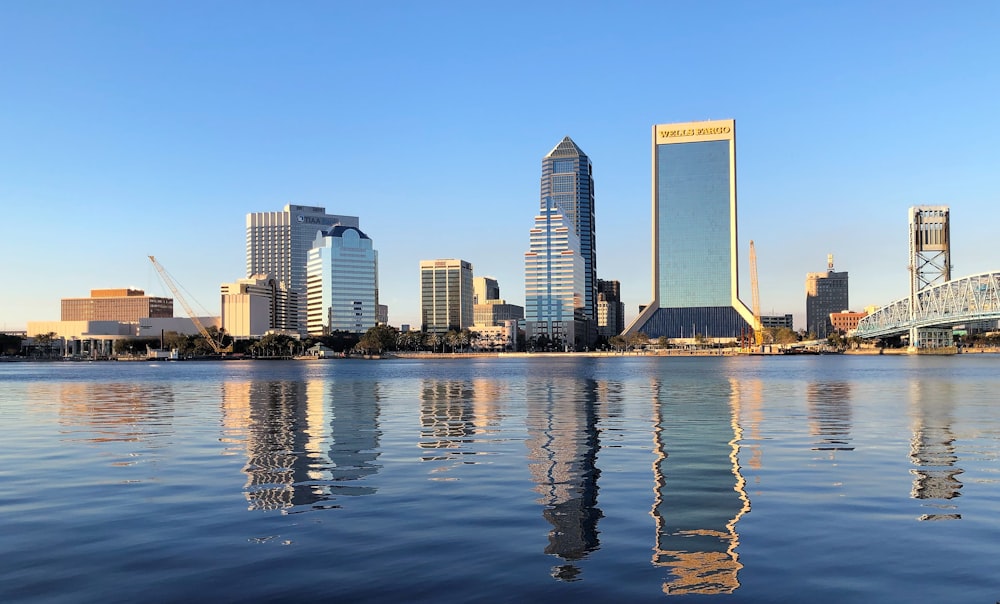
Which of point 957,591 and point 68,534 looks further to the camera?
point 68,534

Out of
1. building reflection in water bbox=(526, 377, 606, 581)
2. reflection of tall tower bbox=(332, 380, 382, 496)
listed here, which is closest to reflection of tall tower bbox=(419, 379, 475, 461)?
reflection of tall tower bbox=(332, 380, 382, 496)

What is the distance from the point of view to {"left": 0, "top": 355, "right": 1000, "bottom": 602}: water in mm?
14656

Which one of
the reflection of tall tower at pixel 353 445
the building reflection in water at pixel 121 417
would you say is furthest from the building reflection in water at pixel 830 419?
the building reflection in water at pixel 121 417

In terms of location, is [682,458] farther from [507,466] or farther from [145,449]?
[145,449]

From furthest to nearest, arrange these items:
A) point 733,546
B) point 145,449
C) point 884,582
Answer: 1. point 145,449
2. point 733,546
3. point 884,582

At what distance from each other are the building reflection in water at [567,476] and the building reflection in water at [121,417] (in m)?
16.2

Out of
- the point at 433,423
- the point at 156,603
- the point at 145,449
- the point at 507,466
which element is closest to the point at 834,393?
the point at 433,423

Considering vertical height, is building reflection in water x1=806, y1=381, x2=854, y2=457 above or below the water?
below

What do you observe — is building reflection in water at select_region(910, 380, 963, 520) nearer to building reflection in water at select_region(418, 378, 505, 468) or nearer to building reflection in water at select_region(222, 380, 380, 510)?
building reflection in water at select_region(418, 378, 505, 468)

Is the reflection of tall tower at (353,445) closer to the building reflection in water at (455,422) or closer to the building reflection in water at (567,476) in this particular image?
the building reflection in water at (455,422)

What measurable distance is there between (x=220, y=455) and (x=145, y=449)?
14.7 ft

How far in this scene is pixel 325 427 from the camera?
1806 inches

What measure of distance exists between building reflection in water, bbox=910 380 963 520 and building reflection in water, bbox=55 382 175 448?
2709 cm

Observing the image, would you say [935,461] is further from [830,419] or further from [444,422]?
[444,422]
